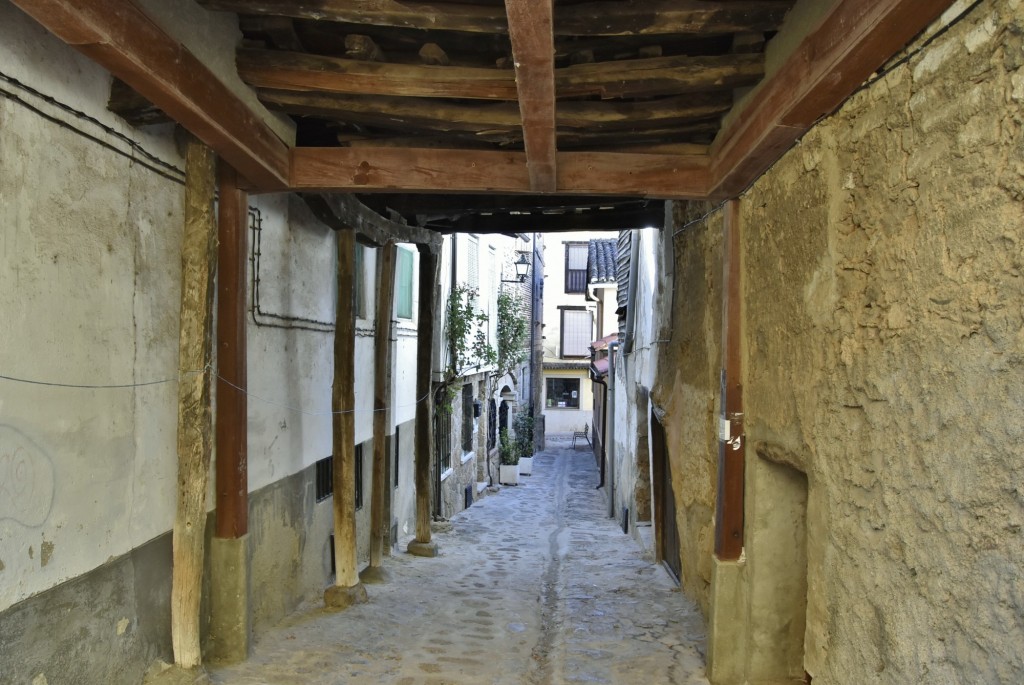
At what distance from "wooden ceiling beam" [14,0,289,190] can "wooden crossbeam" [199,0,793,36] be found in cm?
33

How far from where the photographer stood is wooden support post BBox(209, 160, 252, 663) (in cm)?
436

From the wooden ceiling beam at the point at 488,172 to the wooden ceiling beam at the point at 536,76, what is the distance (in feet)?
0.74

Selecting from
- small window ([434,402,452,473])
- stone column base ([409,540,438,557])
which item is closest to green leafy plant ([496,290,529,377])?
small window ([434,402,452,473])

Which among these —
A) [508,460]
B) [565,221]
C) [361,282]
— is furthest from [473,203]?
[508,460]

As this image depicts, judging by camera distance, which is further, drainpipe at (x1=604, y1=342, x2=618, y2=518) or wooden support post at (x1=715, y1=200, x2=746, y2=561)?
drainpipe at (x1=604, y1=342, x2=618, y2=518)

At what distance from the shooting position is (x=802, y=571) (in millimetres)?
4094

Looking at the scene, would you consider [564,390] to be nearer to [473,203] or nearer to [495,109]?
[473,203]

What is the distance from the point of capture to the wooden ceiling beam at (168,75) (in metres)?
2.61

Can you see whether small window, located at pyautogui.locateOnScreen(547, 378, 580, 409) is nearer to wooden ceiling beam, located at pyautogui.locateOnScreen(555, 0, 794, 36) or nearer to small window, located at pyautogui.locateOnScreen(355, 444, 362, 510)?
small window, located at pyautogui.locateOnScreen(355, 444, 362, 510)

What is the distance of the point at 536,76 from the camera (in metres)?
3.01

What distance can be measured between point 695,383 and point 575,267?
91.2ft

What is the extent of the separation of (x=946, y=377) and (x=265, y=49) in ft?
10.9

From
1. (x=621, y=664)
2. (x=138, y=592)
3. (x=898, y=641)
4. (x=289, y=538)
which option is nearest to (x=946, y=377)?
(x=898, y=641)

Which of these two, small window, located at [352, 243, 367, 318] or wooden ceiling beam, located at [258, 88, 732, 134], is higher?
wooden ceiling beam, located at [258, 88, 732, 134]
